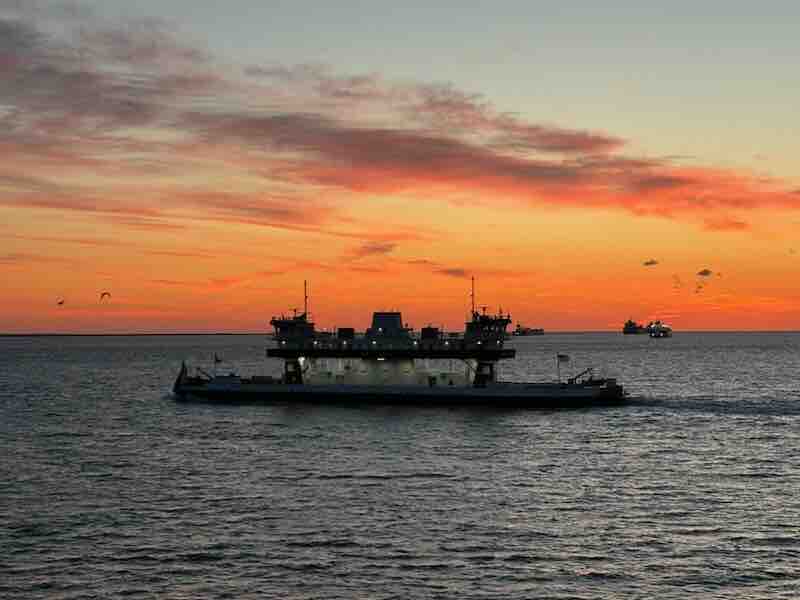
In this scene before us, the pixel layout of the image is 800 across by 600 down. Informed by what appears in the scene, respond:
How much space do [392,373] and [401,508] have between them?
2652 inches

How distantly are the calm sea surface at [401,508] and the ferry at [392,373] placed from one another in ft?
35.1

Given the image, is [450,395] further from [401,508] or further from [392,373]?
[401,508]

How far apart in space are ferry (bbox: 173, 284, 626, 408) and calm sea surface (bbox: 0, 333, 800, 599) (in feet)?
35.1

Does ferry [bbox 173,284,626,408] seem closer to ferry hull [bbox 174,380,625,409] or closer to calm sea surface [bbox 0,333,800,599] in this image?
ferry hull [bbox 174,380,625,409]

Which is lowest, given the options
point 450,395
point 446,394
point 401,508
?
point 401,508

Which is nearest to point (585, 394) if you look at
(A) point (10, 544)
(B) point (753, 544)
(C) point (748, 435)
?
(C) point (748, 435)

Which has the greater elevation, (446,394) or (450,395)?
(446,394)

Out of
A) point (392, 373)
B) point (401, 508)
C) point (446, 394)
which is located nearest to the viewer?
point (401, 508)

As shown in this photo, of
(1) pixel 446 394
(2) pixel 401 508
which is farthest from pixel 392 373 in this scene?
(2) pixel 401 508

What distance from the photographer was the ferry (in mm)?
113438

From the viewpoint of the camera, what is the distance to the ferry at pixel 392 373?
113m

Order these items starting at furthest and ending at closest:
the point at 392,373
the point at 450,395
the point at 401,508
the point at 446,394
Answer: the point at 392,373 < the point at 450,395 < the point at 446,394 < the point at 401,508

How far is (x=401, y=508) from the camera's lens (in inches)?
2136

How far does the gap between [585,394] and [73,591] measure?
269ft
